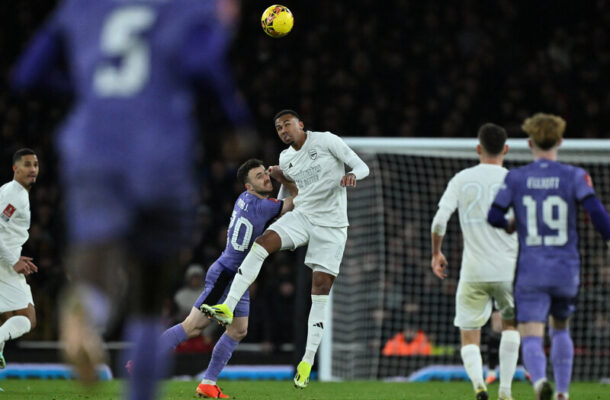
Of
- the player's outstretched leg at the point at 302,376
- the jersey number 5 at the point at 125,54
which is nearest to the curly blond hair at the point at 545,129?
the jersey number 5 at the point at 125,54

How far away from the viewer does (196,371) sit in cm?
1202

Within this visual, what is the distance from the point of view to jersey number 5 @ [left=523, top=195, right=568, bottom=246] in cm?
561

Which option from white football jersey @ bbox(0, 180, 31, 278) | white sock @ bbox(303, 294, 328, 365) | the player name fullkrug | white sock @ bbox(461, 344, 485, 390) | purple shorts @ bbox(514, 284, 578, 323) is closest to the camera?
purple shorts @ bbox(514, 284, 578, 323)

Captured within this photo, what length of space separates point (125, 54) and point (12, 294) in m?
6.12

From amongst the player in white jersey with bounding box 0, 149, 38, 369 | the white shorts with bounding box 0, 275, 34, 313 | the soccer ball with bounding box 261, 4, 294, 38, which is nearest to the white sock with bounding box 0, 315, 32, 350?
the player in white jersey with bounding box 0, 149, 38, 369

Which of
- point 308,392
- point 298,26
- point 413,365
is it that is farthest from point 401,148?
point 298,26

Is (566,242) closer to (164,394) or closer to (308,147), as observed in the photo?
(308,147)

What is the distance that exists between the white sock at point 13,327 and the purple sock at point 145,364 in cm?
607

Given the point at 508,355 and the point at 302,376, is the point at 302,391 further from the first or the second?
the point at 508,355

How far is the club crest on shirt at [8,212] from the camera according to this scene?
9070 millimetres

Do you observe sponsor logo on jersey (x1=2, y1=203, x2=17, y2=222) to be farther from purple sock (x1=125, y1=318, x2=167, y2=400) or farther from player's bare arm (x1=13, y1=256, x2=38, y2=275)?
purple sock (x1=125, y1=318, x2=167, y2=400)

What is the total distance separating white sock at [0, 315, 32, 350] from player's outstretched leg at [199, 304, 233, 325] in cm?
249

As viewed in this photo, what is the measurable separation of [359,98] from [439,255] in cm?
968

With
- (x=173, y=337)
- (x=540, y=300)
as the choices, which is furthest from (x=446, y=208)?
(x=173, y=337)
